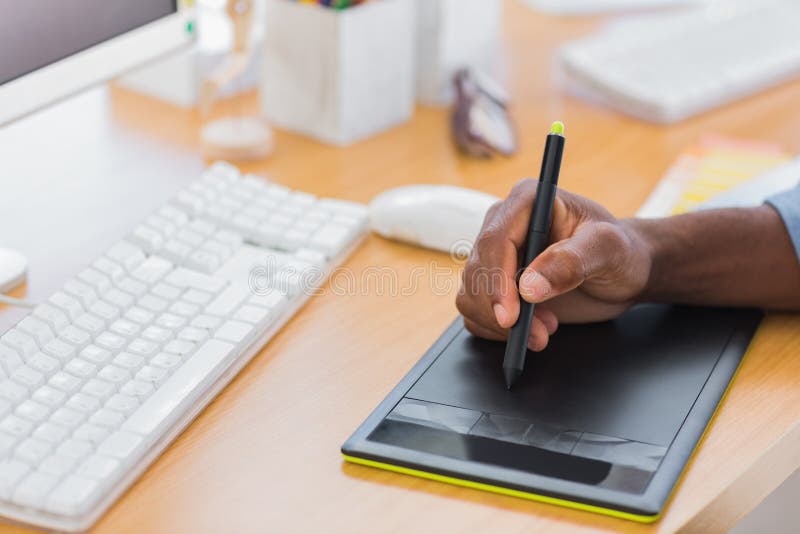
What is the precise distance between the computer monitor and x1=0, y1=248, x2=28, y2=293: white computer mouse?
0.12 m

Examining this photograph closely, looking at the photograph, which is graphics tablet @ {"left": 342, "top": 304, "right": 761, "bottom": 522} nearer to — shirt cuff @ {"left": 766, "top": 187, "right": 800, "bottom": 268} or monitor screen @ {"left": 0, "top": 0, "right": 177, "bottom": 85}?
shirt cuff @ {"left": 766, "top": 187, "right": 800, "bottom": 268}

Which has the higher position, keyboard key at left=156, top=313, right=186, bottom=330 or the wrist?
the wrist

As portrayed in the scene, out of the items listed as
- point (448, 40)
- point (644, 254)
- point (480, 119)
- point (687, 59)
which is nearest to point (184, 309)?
point (644, 254)

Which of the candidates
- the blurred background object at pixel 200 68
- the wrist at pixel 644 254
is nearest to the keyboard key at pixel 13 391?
the wrist at pixel 644 254

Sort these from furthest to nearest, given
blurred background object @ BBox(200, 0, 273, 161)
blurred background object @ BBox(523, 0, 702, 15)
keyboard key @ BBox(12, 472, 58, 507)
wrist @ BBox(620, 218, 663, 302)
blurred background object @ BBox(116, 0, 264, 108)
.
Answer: blurred background object @ BBox(523, 0, 702, 15), blurred background object @ BBox(116, 0, 264, 108), blurred background object @ BBox(200, 0, 273, 161), wrist @ BBox(620, 218, 663, 302), keyboard key @ BBox(12, 472, 58, 507)

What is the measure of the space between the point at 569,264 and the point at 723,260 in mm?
183

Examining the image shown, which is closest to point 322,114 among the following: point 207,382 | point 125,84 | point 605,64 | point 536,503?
point 125,84

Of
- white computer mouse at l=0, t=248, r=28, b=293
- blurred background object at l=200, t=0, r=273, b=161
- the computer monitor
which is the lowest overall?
white computer mouse at l=0, t=248, r=28, b=293

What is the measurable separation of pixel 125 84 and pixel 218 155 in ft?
0.79

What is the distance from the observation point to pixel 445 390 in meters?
0.73

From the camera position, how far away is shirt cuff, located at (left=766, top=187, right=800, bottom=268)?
0.86 meters

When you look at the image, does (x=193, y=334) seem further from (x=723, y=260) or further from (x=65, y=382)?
(x=723, y=260)

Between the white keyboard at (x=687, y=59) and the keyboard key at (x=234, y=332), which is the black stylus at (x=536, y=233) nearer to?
the keyboard key at (x=234, y=332)

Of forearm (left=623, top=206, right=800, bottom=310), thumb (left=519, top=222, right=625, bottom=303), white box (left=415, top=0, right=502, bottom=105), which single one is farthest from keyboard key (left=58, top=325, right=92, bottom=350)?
white box (left=415, top=0, right=502, bottom=105)
